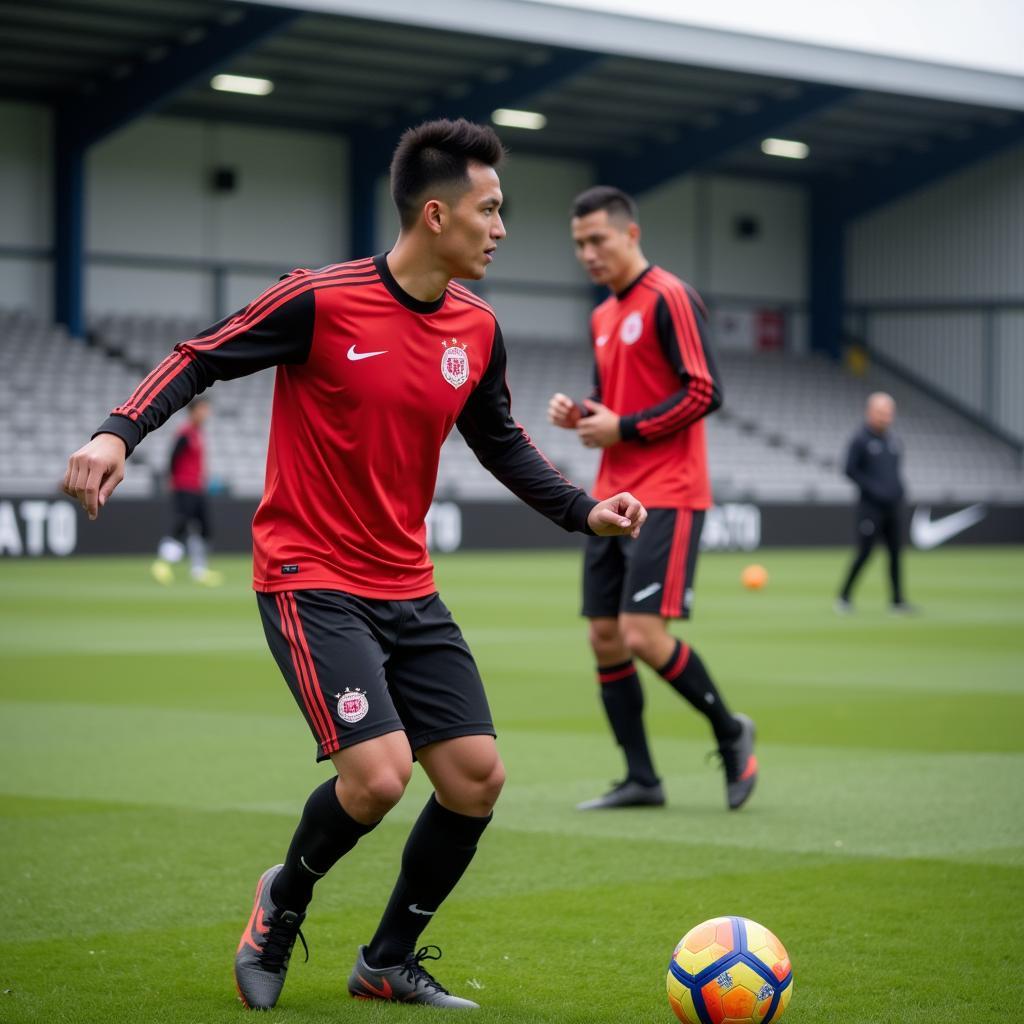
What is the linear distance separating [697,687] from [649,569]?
0.53 metres

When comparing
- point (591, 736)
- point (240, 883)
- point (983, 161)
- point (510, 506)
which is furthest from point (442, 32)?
point (240, 883)

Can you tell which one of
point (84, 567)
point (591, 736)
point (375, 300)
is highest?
point (375, 300)

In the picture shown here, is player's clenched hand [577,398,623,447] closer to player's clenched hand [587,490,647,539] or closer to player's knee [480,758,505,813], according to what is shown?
player's clenched hand [587,490,647,539]

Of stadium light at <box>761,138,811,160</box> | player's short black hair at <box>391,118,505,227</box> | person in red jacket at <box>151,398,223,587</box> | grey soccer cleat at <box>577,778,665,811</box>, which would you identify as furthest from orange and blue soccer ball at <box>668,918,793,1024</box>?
stadium light at <box>761,138,811,160</box>

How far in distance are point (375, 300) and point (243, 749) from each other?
454cm

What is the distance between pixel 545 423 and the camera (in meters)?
36.5

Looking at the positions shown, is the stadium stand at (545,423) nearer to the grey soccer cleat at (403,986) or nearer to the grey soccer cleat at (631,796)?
the grey soccer cleat at (631,796)

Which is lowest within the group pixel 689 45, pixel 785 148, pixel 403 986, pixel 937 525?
pixel 937 525

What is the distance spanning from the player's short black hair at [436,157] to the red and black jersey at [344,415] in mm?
204

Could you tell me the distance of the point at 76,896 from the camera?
18.1 ft

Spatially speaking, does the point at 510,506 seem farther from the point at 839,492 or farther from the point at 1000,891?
the point at 1000,891

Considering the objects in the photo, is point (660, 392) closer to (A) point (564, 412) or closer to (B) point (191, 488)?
(A) point (564, 412)

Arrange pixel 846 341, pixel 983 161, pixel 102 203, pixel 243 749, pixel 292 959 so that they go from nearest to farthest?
pixel 292 959
pixel 243 749
pixel 102 203
pixel 983 161
pixel 846 341

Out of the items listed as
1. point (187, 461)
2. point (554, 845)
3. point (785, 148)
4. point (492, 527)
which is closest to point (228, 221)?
point (492, 527)
